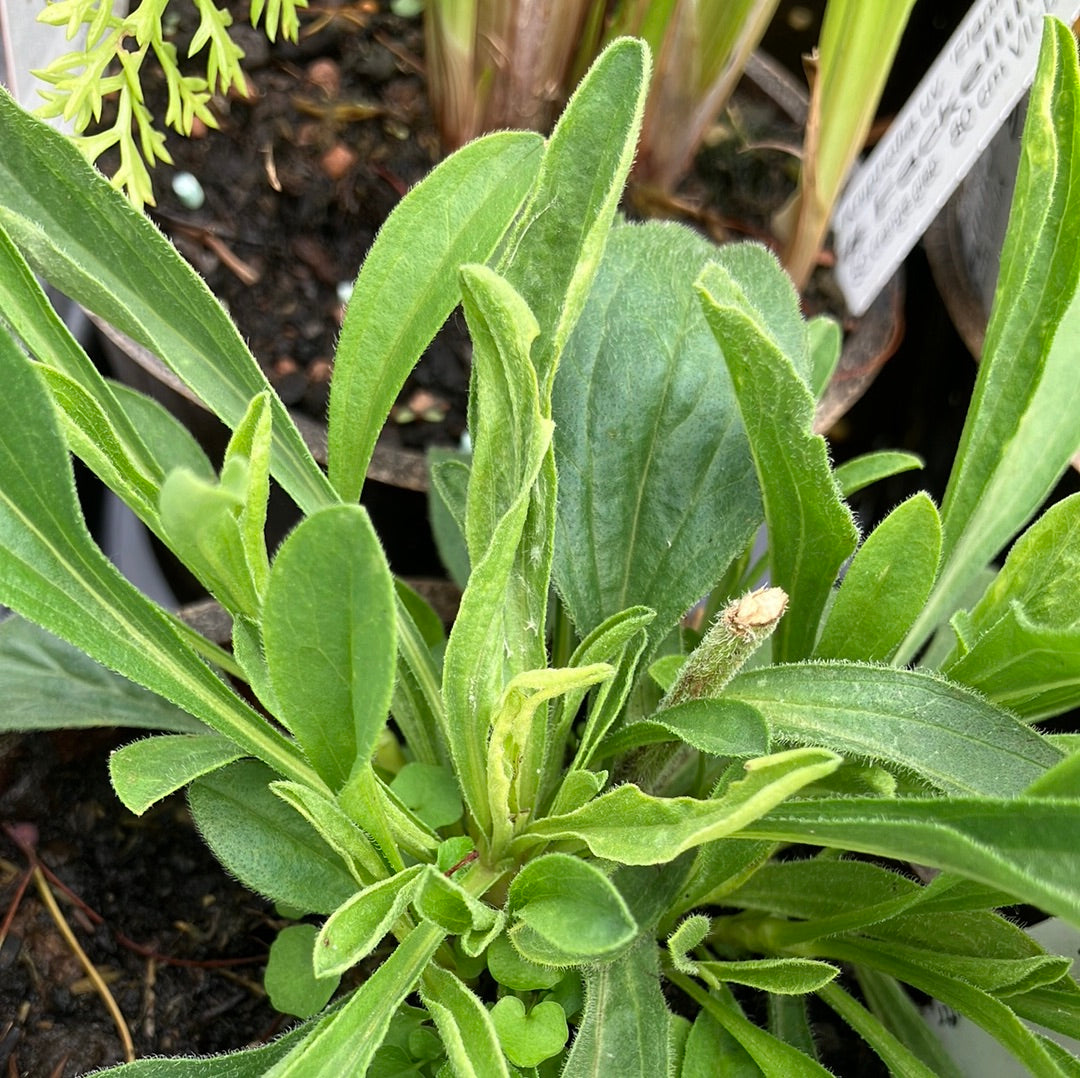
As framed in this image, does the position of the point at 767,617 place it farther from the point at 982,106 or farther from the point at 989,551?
the point at 982,106

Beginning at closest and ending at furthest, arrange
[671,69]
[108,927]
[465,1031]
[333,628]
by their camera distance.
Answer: [333,628] → [465,1031] → [108,927] → [671,69]

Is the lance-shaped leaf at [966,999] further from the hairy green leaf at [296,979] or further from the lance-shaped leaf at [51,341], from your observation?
the lance-shaped leaf at [51,341]

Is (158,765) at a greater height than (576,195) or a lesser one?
lesser

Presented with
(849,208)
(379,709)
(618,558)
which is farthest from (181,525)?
(849,208)

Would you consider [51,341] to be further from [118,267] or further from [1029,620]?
[1029,620]

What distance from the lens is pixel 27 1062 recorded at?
676 millimetres

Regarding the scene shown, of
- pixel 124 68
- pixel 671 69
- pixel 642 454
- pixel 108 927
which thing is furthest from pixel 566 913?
pixel 671 69

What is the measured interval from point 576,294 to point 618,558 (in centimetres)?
21

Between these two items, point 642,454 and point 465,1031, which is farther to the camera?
point 642,454

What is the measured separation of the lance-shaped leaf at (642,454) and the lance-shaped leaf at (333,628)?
0.23 metres

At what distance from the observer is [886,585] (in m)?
0.55

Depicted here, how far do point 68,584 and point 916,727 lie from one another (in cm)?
37

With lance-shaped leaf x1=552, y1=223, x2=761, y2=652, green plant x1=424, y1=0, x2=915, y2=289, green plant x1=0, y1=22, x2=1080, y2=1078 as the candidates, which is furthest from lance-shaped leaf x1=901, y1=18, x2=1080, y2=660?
green plant x1=424, y1=0, x2=915, y2=289

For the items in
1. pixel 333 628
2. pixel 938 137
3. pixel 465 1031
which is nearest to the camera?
pixel 333 628
